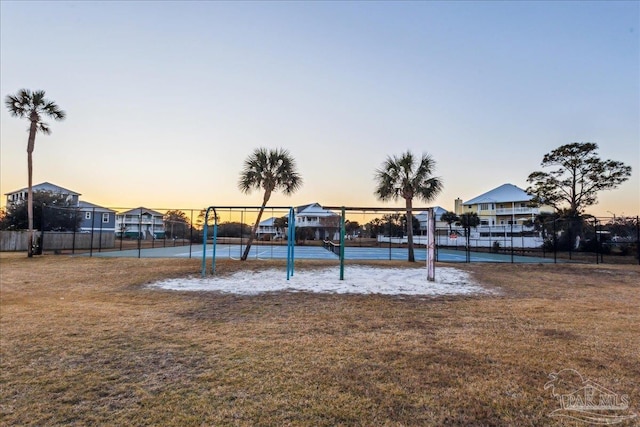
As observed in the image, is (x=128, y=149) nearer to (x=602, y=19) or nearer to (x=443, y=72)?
(x=443, y=72)

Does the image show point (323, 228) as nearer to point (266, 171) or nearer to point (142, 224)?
point (266, 171)

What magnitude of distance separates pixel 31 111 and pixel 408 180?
63.4 feet

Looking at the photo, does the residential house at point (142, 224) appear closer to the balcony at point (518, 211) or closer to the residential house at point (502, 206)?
the residential house at point (502, 206)

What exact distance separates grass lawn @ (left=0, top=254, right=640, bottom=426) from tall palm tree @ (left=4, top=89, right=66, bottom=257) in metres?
12.4

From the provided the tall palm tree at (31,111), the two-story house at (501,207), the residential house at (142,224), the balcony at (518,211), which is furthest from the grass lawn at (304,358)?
the balcony at (518,211)

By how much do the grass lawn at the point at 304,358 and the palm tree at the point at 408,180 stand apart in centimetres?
893

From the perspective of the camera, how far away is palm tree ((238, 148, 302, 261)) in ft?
49.7

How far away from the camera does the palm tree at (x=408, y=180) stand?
15836 mm

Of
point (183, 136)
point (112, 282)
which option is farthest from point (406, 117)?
point (112, 282)

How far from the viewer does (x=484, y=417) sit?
2447 millimetres

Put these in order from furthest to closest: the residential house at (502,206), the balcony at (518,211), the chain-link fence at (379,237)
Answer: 1. the residential house at (502,206)
2. the balcony at (518,211)
3. the chain-link fence at (379,237)

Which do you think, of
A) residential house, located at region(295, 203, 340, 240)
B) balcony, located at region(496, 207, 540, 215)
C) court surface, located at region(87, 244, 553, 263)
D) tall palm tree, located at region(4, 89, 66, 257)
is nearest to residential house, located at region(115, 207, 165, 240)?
court surface, located at region(87, 244, 553, 263)

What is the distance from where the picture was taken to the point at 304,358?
3.67 meters

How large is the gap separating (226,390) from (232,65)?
11.7 m
